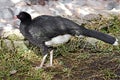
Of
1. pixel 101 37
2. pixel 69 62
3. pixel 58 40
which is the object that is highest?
pixel 101 37

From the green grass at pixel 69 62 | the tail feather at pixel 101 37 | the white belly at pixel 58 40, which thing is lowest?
the green grass at pixel 69 62

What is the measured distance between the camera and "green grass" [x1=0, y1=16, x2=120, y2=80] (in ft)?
21.6

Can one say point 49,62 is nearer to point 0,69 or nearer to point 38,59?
point 38,59

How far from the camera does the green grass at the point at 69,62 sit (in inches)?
259

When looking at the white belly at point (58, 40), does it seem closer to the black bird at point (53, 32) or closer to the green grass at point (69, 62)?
the black bird at point (53, 32)

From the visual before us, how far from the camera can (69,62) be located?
715cm

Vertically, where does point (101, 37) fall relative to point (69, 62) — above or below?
above

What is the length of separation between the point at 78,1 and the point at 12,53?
2.32 m

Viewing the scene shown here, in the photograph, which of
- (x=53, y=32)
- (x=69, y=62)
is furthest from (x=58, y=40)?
(x=69, y=62)

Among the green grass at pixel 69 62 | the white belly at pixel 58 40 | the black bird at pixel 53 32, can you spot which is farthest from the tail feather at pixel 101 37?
the green grass at pixel 69 62

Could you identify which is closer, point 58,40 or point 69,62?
point 58,40

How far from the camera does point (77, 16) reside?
8547 millimetres

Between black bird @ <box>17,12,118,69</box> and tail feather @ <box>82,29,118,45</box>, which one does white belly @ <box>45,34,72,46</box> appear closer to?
black bird @ <box>17,12,118,69</box>

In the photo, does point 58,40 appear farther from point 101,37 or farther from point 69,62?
point 101,37
